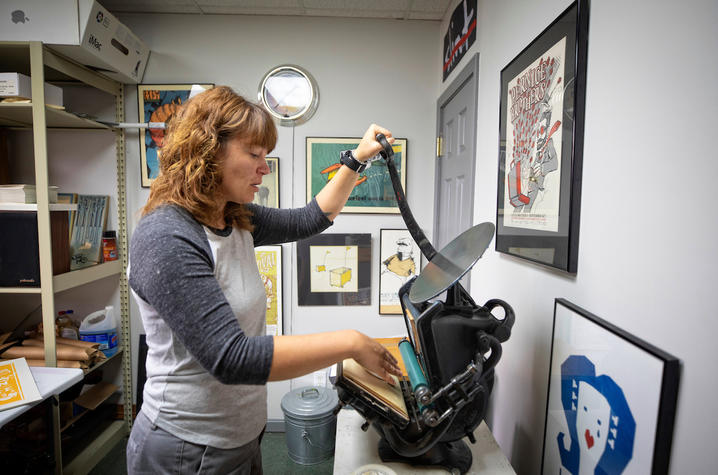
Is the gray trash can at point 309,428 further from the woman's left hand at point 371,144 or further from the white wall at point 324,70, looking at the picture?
the woman's left hand at point 371,144

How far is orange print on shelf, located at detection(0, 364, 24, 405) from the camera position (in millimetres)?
1312

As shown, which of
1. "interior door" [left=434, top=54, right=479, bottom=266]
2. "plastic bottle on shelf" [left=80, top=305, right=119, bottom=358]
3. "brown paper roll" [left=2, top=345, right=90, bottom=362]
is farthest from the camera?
"plastic bottle on shelf" [left=80, top=305, right=119, bottom=358]

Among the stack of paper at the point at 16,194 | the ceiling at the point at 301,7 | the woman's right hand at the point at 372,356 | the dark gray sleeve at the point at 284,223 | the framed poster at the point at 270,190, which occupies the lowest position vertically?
the woman's right hand at the point at 372,356

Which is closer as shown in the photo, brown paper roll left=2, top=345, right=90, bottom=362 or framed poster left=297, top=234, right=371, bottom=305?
brown paper roll left=2, top=345, right=90, bottom=362

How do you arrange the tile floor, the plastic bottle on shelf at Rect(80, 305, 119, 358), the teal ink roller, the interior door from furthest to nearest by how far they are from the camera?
the plastic bottle on shelf at Rect(80, 305, 119, 358) → the tile floor → the interior door → the teal ink roller

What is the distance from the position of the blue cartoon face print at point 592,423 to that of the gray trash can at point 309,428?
1.39m

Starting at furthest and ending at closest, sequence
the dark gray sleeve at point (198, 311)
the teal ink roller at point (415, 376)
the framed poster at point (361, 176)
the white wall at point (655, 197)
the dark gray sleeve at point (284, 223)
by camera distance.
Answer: the framed poster at point (361, 176), the dark gray sleeve at point (284, 223), the teal ink roller at point (415, 376), the dark gray sleeve at point (198, 311), the white wall at point (655, 197)

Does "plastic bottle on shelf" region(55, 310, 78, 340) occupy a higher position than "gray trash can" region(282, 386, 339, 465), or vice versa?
"plastic bottle on shelf" region(55, 310, 78, 340)

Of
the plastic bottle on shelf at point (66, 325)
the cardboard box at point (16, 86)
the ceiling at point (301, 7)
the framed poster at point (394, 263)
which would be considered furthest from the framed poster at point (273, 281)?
the ceiling at point (301, 7)

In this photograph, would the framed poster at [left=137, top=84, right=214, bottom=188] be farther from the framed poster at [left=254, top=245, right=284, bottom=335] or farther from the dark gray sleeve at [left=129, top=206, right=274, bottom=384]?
the dark gray sleeve at [left=129, top=206, right=274, bottom=384]

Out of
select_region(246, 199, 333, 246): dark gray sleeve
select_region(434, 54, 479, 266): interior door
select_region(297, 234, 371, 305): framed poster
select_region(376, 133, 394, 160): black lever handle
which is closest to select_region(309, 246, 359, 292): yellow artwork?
select_region(297, 234, 371, 305): framed poster

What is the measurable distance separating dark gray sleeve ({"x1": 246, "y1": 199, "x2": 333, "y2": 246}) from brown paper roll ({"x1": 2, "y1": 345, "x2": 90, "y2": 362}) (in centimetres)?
138

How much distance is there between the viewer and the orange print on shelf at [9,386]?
1.31 m

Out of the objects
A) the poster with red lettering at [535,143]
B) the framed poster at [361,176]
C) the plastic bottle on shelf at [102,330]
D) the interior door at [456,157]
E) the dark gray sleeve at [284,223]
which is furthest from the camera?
the framed poster at [361,176]
